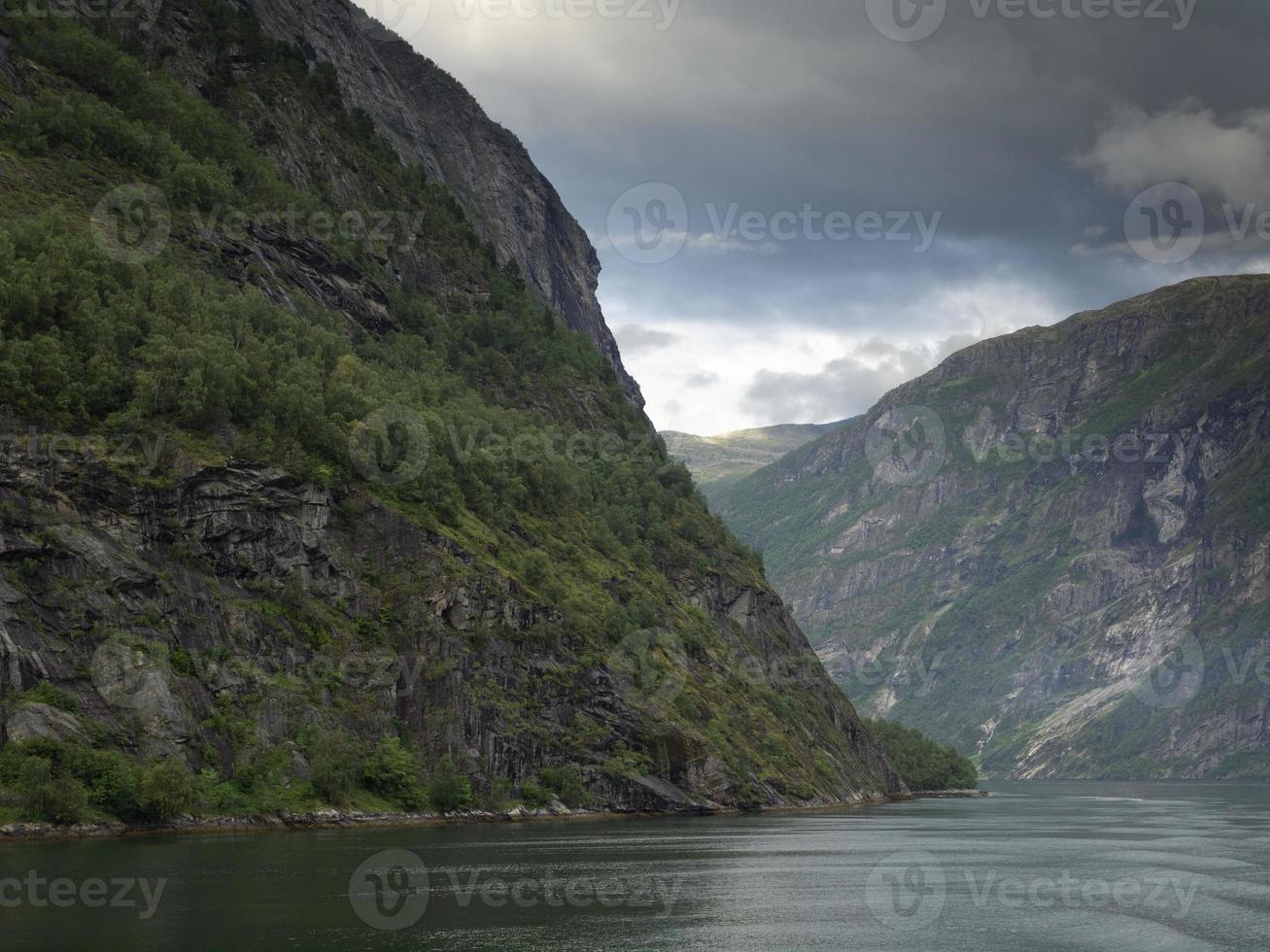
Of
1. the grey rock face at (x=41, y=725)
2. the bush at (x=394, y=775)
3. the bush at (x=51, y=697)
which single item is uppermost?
the bush at (x=51, y=697)

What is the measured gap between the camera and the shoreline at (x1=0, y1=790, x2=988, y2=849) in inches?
3578

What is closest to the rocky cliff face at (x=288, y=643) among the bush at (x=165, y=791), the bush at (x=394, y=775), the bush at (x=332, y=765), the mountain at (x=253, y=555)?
the mountain at (x=253, y=555)

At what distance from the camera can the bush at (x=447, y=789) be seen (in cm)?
13038

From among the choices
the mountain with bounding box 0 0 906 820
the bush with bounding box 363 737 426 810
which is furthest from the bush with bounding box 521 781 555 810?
the bush with bounding box 363 737 426 810

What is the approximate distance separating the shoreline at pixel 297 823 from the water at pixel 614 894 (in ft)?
13.4

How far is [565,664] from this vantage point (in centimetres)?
15600

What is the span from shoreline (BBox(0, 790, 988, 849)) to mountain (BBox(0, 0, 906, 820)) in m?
1.32

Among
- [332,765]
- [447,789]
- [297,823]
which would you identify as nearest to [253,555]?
[332,765]

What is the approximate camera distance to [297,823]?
112312 mm

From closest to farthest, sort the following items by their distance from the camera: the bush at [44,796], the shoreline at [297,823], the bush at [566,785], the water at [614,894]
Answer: the water at [614,894]
the shoreline at [297,823]
the bush at [44,796]
the bush at [566,785]

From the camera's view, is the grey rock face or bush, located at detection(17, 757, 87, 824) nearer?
bush, located at detection(17, 757, 87, 824)

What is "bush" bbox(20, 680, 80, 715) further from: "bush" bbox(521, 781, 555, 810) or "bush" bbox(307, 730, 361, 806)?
"bush" bbox(521, 781, 555, 810)

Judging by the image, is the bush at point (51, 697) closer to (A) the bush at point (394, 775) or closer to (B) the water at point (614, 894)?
(B) the water at point (614, 894)

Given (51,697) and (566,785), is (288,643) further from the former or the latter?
Result: (566,785)
